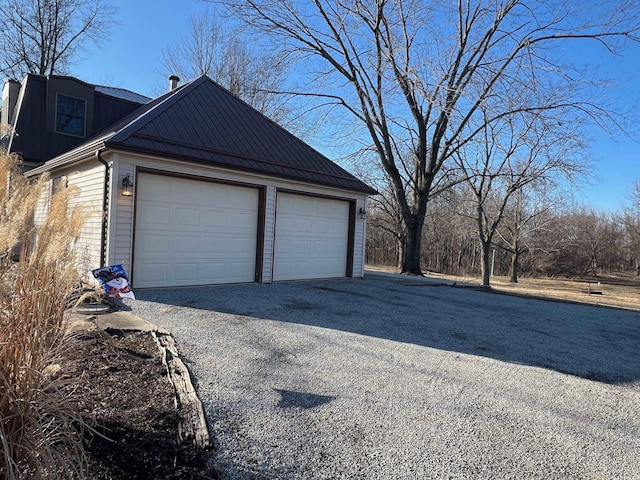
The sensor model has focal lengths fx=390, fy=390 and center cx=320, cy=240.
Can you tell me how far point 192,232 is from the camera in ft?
24.7

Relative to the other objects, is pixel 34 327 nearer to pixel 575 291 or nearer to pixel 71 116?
pixel 71 116

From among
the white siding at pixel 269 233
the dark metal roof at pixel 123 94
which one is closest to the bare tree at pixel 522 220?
the white siding at pixel 269 233

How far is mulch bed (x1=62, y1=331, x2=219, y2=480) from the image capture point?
2.04 m

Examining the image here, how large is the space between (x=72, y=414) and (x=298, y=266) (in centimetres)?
775

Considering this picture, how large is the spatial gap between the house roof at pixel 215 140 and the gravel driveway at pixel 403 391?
268cm

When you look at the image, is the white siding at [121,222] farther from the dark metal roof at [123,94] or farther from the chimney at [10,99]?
the dark metal roof at [123,94]

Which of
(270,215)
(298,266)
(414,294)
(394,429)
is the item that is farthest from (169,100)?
(394,429)

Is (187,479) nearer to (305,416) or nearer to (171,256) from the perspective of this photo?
(305,416)

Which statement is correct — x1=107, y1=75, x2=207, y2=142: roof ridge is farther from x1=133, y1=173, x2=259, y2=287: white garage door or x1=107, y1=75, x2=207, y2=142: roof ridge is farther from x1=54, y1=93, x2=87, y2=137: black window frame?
x1=54, y1=93, x2=87, y2=137: black window frame

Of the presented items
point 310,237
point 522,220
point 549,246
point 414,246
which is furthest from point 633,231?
point 310,237

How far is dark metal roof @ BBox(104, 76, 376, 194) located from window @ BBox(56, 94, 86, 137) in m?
3.60

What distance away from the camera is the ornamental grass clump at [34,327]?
1518mm

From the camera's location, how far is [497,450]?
2.46 m

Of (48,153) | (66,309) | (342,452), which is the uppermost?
(48,153)
